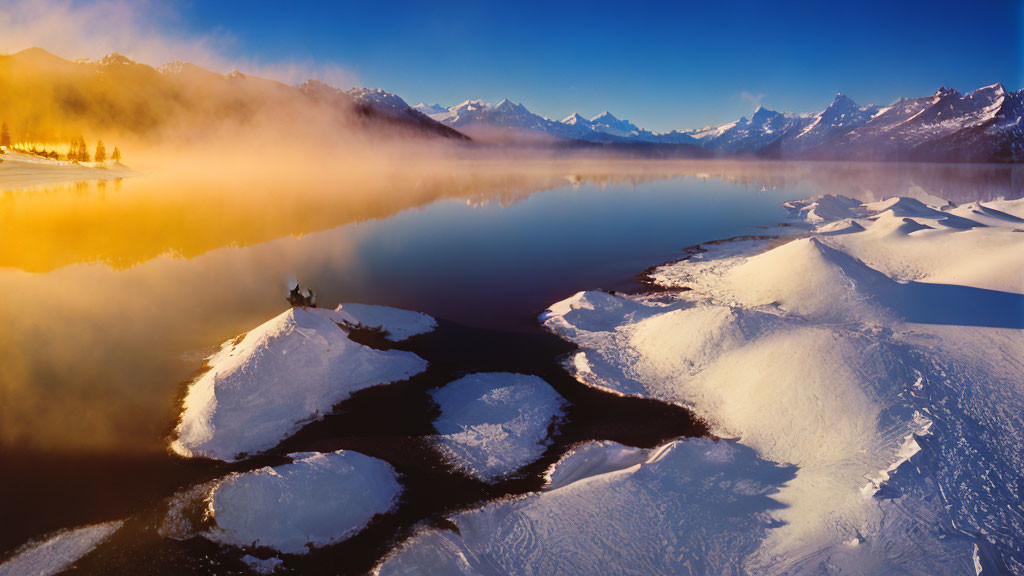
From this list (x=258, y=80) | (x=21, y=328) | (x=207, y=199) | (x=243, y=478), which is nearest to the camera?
(x=243, y=478)

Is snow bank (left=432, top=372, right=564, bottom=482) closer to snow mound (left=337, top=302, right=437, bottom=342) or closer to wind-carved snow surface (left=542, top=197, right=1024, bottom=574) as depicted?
wind-carved snow surface (left=542, top=197, right=1024, bottom=574)

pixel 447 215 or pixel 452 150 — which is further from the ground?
pixel 452 150

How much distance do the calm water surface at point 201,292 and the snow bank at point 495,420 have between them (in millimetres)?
552

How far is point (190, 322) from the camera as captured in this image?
50.9 feet

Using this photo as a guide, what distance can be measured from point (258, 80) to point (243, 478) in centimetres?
21198

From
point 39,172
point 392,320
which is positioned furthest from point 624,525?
point 39,172

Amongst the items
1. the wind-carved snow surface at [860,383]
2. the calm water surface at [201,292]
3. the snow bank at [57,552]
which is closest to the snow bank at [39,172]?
the calm water surface at [201,292]

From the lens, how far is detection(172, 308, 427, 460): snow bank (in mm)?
9539

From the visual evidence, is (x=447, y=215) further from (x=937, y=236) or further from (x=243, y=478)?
(x=243, y=478)

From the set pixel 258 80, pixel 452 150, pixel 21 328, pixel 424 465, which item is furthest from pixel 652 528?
pixel 258 80

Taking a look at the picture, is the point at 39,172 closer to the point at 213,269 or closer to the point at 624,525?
the point at 213,269

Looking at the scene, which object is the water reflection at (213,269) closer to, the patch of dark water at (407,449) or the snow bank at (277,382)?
the snow bank at (277,382)

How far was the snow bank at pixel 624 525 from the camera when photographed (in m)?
6.57

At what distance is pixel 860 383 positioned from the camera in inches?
385
